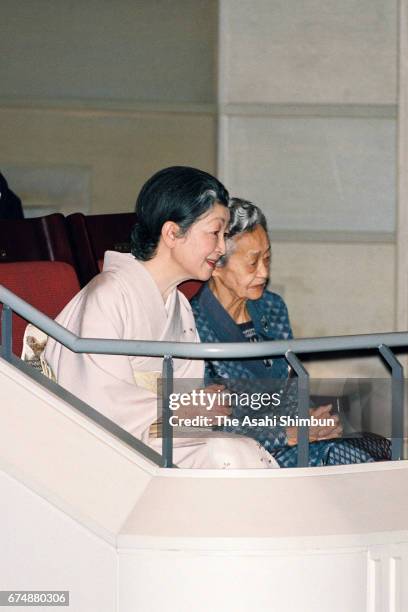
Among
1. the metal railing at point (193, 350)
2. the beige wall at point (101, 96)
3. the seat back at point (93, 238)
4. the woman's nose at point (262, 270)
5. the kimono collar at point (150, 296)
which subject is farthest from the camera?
the beige wall at point (101, 96)

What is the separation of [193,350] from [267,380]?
0.62ft

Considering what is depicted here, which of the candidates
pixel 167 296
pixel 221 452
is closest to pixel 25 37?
pixel 167 296

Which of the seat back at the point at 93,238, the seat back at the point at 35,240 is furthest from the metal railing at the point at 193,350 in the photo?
the seat back at the point at 93,238

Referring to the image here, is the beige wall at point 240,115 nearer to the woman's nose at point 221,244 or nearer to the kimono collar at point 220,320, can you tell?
the kimono collar at point 220,320

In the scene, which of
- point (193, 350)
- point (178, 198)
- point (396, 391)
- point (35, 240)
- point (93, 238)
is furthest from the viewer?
point (93, 238)

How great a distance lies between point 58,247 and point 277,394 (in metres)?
1.19

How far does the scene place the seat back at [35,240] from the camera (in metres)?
3.36

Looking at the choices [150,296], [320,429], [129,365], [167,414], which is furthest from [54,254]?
[320,429]

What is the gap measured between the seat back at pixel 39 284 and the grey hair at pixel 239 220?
16.4 inches

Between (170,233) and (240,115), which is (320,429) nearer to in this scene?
(170,233)

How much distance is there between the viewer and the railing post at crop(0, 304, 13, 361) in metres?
2.55

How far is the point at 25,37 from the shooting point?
522cm

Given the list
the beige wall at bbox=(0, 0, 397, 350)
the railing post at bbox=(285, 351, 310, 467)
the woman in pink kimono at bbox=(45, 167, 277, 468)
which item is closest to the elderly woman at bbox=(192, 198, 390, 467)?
the woman in pink kimono at bbox=(45, 167, 277, 468)

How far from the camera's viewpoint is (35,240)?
3.42 metres
